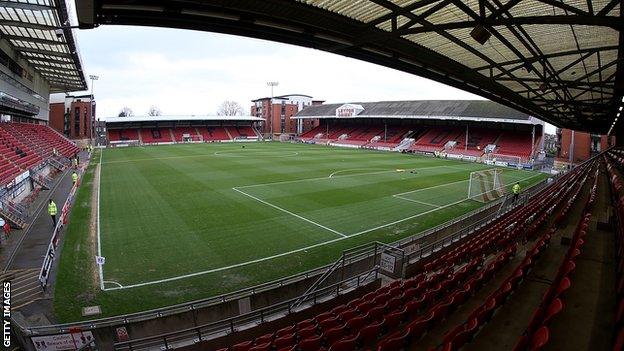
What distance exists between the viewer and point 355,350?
19.6 feet

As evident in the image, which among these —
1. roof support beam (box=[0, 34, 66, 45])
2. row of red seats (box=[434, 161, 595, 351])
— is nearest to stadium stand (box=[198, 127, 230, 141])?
roof support beam (box=[0, 34, 66, 45])

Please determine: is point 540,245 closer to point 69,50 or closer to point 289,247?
Answer: point 289,247

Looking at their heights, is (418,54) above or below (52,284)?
above

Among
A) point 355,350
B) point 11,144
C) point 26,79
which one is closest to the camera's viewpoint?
point 355,350

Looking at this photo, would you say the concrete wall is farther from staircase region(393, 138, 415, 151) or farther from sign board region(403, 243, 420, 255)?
staircase region(393, 138, 415, 151)

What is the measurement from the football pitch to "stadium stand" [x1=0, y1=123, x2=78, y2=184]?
3.91 meters

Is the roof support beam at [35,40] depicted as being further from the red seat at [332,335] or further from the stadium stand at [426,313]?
the red seat at [332,335]

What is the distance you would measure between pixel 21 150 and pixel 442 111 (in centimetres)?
Result: 5233

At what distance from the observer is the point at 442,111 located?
5731 cm

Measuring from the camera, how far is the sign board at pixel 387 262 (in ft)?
34.6

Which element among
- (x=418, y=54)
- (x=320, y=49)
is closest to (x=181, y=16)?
(x=320, y=49)

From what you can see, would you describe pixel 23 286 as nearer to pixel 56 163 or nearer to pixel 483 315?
pixel 483 315

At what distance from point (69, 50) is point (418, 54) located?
25.4 metres

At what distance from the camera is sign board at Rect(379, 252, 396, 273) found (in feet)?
34.6
